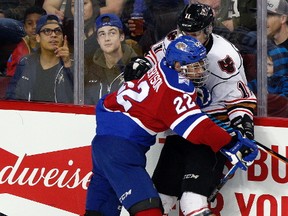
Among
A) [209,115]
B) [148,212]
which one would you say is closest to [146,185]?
[148,212]

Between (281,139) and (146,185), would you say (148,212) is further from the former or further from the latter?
(281,139)

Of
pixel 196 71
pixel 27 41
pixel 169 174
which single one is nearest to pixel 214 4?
pixel 196 71

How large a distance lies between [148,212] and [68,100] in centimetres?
90

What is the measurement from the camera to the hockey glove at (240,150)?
5336mm

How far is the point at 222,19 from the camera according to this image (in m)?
5.64

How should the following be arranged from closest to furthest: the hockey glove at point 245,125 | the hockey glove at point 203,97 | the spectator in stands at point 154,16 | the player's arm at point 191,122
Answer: the player's arm at point 191,122, the hockey glove at point 245,125, the hockey glove at point 203,97, the spectator in stands at point 154,16

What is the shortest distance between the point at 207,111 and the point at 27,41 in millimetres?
998

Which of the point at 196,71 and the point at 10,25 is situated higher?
the point at 10,25

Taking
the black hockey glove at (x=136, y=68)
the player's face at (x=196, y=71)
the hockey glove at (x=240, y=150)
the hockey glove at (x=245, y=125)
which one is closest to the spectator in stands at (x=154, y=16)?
the black hockey glove at (x=136, y=68)

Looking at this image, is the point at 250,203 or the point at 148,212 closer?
the point at 148,212

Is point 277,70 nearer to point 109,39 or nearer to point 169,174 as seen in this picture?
point 169,174

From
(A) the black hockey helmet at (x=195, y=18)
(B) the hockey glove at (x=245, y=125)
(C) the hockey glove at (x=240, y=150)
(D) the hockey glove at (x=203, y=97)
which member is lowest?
(C) the hockey glove at (x=240, y=150)

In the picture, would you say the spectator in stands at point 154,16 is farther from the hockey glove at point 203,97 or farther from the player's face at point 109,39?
the hockey glove at point 203,97

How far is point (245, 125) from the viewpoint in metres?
5.48
